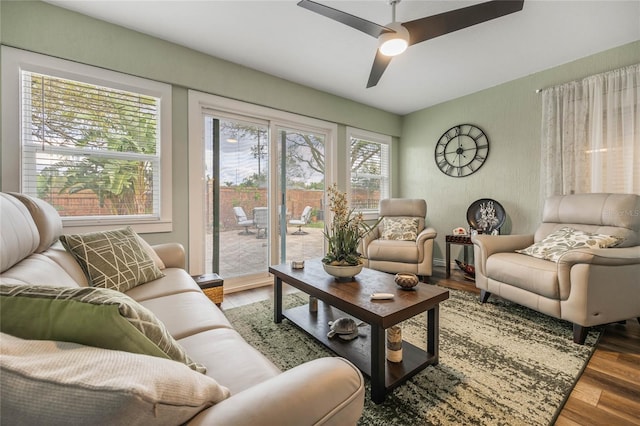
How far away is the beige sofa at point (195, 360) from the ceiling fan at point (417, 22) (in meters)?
1.96

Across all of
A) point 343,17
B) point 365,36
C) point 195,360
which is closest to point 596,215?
point 365,36

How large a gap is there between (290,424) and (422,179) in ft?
14.6

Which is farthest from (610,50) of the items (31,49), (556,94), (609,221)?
(31,49)

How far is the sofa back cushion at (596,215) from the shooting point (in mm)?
2279

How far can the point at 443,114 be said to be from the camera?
4.19 meters

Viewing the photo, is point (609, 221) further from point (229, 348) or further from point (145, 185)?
point (145, 185)

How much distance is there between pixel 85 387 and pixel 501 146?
170 inches

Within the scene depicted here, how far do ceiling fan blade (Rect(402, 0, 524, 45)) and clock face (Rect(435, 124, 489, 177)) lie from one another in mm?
2175

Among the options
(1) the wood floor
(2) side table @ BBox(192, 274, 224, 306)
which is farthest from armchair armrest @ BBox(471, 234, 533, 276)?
(2) side table @ BBox(192, 274, 224, 306)

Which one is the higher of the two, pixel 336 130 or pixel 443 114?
pixel 443 114

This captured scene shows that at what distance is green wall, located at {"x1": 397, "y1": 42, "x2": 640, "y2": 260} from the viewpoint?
308 centimetres

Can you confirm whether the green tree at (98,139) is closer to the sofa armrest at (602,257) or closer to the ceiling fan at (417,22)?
the ceiling fan at (417,22)

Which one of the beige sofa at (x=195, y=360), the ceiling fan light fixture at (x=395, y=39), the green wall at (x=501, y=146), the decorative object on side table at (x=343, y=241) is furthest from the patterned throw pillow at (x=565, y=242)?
the beige sofa at (x=195, y=360)

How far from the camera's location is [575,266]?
190 centimetres
